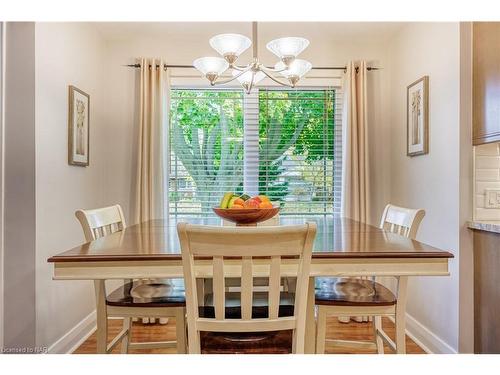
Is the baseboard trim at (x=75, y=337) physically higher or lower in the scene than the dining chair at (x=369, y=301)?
lower

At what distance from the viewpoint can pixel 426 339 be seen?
8.41ft

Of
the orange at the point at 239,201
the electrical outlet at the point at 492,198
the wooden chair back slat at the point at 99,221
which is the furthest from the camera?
the electrical outlet at the point at 492,198

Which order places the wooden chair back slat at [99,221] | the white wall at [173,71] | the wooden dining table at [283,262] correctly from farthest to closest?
the white wall at [173,71]
the wooden chair back slat at [99,221]
the wooden dining table at [283,262]

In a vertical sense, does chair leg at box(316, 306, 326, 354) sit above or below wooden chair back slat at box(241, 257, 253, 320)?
below

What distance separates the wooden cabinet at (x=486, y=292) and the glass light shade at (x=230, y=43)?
1657 millimetres

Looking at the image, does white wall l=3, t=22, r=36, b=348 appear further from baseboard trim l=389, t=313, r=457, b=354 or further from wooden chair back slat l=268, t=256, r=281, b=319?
baseboard trim l=389, t=313, r=457, b=354

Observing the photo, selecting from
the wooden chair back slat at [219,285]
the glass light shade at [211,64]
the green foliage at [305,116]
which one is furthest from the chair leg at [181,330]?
the green foliage at [305,116]

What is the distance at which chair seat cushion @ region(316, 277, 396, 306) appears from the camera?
1.72m

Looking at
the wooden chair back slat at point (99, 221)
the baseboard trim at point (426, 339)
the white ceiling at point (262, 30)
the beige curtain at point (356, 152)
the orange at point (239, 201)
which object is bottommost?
the baseboard trim at point (426, 339)

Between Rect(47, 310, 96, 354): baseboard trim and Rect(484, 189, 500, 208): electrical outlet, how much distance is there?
2.78m

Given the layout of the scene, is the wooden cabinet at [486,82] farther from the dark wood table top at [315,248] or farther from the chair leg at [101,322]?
the chair leg at [101,322]

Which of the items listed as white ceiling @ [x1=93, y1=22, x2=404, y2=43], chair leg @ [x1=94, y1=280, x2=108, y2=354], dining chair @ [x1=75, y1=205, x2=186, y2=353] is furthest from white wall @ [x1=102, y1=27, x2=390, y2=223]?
chair leg @ [x1=94, y1=280, x2=108, y2=354]

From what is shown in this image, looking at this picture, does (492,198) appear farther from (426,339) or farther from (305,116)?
(305,116)

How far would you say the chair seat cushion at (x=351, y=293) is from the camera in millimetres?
1716
